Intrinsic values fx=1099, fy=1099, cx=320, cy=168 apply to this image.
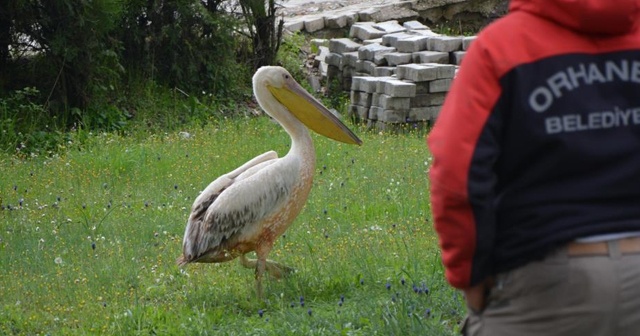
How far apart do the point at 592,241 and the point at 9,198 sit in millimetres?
7479

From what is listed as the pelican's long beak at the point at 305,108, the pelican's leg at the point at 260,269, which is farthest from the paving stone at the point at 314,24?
the pelican's leg at the point at 260,269

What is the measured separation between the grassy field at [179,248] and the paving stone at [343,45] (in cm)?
301

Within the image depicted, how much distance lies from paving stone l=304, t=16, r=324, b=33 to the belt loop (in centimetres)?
1386

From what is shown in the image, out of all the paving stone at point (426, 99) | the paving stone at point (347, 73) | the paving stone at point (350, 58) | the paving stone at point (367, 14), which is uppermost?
the paving stone at point (367, 14)

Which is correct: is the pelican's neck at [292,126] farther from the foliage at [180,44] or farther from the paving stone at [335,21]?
the paving stone at [335,21]

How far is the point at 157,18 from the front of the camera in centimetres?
1357

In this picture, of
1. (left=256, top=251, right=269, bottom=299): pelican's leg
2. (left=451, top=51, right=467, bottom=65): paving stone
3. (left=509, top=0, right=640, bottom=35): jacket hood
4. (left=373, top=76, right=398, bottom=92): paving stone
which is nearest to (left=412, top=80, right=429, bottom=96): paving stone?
(left=373, top=76, right=398, bottom=92): paving stone

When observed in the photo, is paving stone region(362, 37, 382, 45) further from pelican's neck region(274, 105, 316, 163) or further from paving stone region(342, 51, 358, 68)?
pelican's neck region(274, 105, 316, 163)

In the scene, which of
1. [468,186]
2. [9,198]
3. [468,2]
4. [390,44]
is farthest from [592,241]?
[468,2]

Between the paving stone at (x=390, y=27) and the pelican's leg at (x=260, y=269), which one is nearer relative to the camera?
the pelican's leg at (x=260, y=269)

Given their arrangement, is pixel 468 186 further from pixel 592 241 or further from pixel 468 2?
pixel 468 2

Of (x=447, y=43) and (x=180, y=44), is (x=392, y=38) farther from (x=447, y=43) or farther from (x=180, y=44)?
(x=180, y=44)

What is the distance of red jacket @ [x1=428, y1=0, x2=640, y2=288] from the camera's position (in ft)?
9.47

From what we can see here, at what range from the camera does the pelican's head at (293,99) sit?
710 cm
